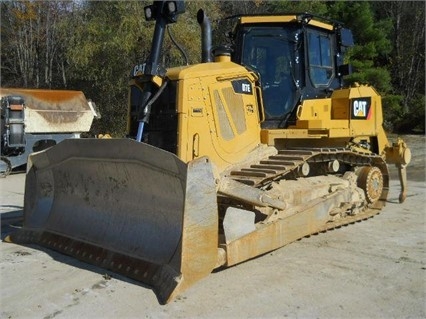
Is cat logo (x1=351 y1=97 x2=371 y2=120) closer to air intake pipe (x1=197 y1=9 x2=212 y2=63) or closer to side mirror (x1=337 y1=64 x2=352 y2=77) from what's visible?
side mirror (x1=337 y1=64 x2=352 y2=77)

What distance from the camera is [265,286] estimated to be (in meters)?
3.99

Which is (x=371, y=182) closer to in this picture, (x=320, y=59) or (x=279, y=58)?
(x=320, y=59)

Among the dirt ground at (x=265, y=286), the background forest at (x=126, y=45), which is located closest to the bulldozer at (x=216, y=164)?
the dirt ground at (x=265, y=286)

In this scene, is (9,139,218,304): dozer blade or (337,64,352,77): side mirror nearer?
(9,139,218,304): dozer blade

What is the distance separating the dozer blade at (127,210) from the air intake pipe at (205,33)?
65.4 inches

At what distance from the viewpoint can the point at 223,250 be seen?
4.07 m

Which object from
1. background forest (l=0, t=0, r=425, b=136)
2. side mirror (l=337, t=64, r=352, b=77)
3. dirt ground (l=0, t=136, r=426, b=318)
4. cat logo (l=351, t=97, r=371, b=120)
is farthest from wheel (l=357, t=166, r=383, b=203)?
background forest (l=0, t=0, r=425, b=136)

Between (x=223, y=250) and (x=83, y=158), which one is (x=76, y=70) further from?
(x=223, y=250)

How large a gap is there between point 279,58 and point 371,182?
2.15m

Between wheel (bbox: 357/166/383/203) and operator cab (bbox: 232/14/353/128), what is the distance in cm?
139

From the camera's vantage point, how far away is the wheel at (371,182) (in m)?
6.59

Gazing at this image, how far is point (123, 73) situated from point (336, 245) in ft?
47.9

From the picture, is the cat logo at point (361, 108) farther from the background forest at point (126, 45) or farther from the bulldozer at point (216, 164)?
the background forest at point (126, 45)

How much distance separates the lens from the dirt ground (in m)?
3.53
